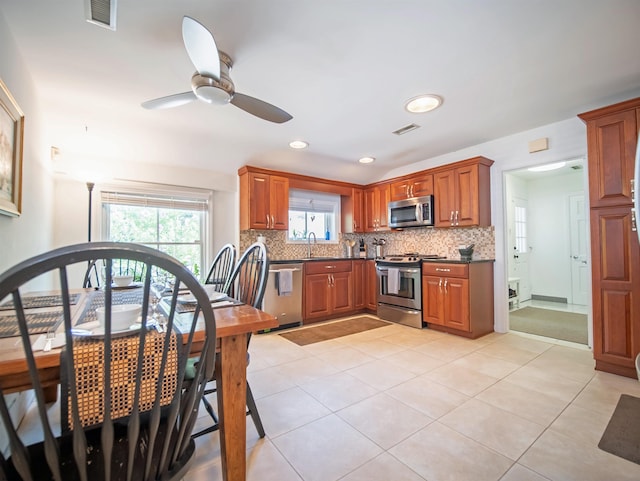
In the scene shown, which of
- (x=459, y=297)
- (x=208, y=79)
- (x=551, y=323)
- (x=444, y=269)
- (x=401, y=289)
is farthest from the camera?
(x=401, y=289)

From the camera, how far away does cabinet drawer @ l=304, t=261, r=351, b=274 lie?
4.12m

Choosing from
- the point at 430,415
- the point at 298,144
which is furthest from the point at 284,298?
the point at 430,415

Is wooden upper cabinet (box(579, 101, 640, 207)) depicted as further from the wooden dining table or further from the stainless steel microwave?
the wooden dining table

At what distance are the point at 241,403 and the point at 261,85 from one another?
2213 mm

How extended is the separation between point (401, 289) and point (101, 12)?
390cm

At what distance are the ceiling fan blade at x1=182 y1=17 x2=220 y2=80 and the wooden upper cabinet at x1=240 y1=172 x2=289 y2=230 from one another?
90.7 inches

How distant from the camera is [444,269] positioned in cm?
357

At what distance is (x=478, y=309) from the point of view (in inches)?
135

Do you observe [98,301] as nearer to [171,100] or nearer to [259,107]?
[171,100]

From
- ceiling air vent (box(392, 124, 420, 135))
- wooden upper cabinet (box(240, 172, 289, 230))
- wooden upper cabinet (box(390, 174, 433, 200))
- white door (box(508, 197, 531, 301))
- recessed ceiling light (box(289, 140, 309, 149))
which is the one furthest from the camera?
white door (box(508, 197, 531, 301))

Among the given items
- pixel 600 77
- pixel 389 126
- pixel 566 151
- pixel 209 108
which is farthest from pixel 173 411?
pixel 566 151

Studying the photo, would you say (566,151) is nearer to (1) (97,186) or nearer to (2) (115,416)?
(2) (115,416)

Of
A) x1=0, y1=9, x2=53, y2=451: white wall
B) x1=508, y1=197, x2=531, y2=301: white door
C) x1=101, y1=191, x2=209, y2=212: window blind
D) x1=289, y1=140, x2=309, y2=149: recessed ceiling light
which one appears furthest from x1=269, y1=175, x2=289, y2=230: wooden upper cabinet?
x1=508, y1=197, x2=531, y2=301: white door

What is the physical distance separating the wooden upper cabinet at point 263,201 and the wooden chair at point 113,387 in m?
3.13
